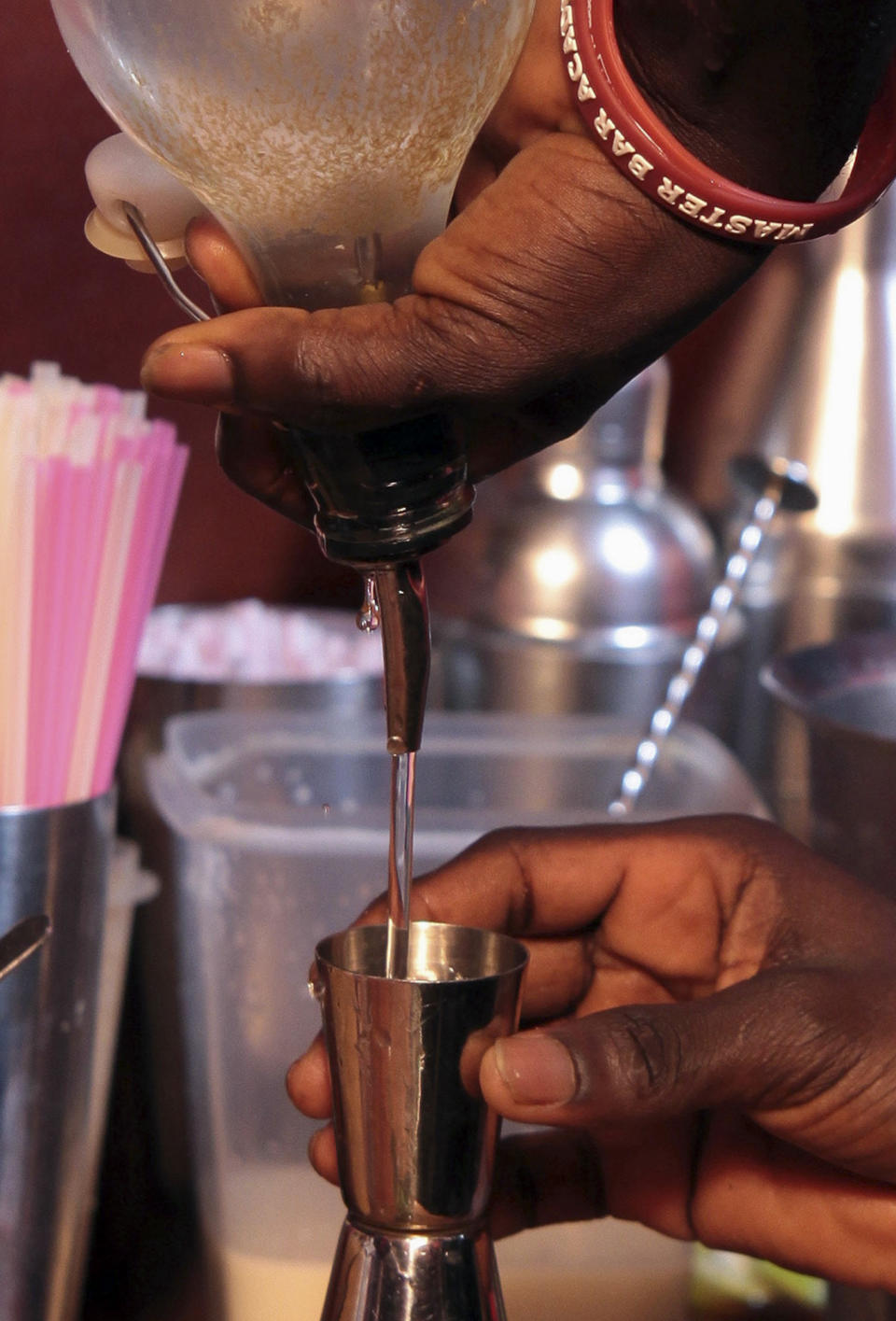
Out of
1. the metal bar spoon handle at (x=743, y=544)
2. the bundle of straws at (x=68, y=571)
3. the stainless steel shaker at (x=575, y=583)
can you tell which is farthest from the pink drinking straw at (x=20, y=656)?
the stainless steel shaker at (x=575, y=583)

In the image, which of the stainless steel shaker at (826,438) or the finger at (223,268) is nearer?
the finger at (223,268)

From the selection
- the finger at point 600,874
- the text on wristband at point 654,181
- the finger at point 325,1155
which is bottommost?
the finger at point 325,1155

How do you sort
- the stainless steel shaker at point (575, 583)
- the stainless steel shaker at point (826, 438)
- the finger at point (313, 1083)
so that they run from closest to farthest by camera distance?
the finger at point (313, 1083) → the stainless steel shaker at point (575, 583) → the stainless steel shaker at point (826, 438)

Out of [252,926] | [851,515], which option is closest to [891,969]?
[252,926]

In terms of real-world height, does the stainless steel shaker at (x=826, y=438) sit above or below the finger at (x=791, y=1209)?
above

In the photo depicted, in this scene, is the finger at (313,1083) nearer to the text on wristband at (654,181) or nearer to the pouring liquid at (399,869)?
the pouring liquid at (399,869)

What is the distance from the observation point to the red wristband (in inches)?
17.0

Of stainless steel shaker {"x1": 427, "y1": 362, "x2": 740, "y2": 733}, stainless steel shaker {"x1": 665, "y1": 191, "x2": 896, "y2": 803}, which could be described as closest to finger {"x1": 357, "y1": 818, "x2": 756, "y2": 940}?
stainless steel shaker {"x1": 427, "y1": 362, "x2": 740, "y2": 733}

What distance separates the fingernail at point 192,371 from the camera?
1.36 feet

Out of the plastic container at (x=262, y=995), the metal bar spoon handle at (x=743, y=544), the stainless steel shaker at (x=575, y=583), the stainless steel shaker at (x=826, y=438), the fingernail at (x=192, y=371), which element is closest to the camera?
the fingernail at (x=192, y=371)

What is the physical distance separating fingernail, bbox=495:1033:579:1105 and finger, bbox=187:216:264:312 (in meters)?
0.25

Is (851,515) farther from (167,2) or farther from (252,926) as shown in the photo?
(167,2)

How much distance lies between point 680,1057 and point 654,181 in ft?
0.89

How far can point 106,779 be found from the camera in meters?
0.65
